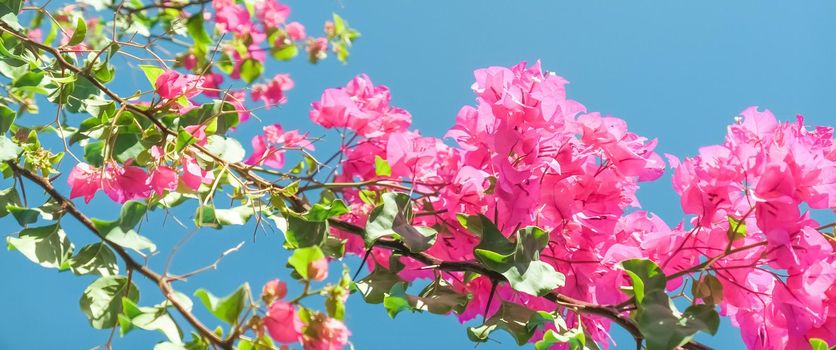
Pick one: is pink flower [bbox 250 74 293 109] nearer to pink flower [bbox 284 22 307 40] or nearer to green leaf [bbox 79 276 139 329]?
pink flower [bbox 284 22 307 40]

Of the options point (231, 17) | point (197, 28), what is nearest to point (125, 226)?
point (197, 28)

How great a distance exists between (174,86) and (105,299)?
22 cm

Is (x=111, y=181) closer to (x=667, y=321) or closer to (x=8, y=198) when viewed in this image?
(x=8, y=198)

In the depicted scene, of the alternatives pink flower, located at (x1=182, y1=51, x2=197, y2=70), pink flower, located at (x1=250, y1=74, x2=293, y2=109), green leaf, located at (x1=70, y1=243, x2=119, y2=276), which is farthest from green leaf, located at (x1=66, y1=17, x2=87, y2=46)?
pink flower, located at (x1=250, y1=74, x2=293, y2=109)

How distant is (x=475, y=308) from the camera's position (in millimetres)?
667

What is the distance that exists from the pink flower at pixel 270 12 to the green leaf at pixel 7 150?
115cm

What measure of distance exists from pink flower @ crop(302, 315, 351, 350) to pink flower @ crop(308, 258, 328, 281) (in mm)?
38

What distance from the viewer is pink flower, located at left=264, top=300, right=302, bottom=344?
1.49 feet

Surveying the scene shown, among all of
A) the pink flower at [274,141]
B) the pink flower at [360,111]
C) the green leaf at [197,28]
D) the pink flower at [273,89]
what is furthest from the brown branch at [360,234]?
the pink flower at [273,89]

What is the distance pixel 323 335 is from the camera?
475mm

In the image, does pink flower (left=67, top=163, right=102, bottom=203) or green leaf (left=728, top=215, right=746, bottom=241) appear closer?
green leaf (left=728, top=215, right=746, bottom=241)

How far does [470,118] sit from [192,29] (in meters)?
0.91

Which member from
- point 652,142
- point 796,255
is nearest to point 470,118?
point 652,142

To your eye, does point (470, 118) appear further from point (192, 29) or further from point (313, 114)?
point (192, 29)
